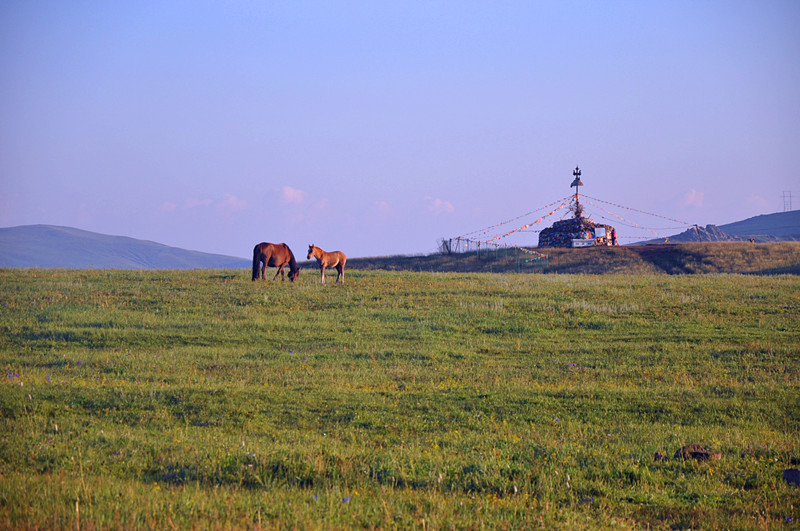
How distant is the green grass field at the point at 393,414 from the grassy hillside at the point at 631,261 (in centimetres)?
3041

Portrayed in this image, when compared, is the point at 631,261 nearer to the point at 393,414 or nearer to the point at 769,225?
the point at 393,414

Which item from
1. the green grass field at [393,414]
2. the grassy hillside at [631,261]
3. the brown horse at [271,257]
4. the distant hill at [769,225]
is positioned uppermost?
the distant hill at [769,225]

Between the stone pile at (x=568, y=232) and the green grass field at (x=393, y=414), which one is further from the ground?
the stone pile at (x=568, y=232)

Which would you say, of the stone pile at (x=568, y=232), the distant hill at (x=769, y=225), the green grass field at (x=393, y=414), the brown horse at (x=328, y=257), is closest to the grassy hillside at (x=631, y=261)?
the stone pile at (x=568, y=232)

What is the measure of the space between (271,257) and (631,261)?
124 ft

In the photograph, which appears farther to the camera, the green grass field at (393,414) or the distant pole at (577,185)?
the distant pole at (577,185)

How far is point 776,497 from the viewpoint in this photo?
6918 mm

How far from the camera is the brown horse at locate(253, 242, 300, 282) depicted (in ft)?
109

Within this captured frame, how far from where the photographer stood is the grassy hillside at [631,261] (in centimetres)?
5469

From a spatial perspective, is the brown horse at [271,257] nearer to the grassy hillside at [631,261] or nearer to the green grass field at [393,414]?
the green grass field at [393,414]

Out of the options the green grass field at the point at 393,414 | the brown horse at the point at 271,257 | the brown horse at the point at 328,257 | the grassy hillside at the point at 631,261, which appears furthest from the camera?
the grassy hillside at the point at 631,261

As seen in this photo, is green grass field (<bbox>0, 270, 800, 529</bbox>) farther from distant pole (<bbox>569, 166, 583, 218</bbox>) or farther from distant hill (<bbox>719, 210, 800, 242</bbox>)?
distant hill (<bbox>719, 210, 800, 242</bbox>)

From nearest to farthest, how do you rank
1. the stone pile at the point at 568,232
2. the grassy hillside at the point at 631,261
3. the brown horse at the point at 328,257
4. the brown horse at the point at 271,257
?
the brown horse at the point at 271,257 → the brown horse at the point at 328,257 → the grassy hillside at the point at 631,261 → the stone pile at the point at 568,232

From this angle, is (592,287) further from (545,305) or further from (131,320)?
(131,320)
